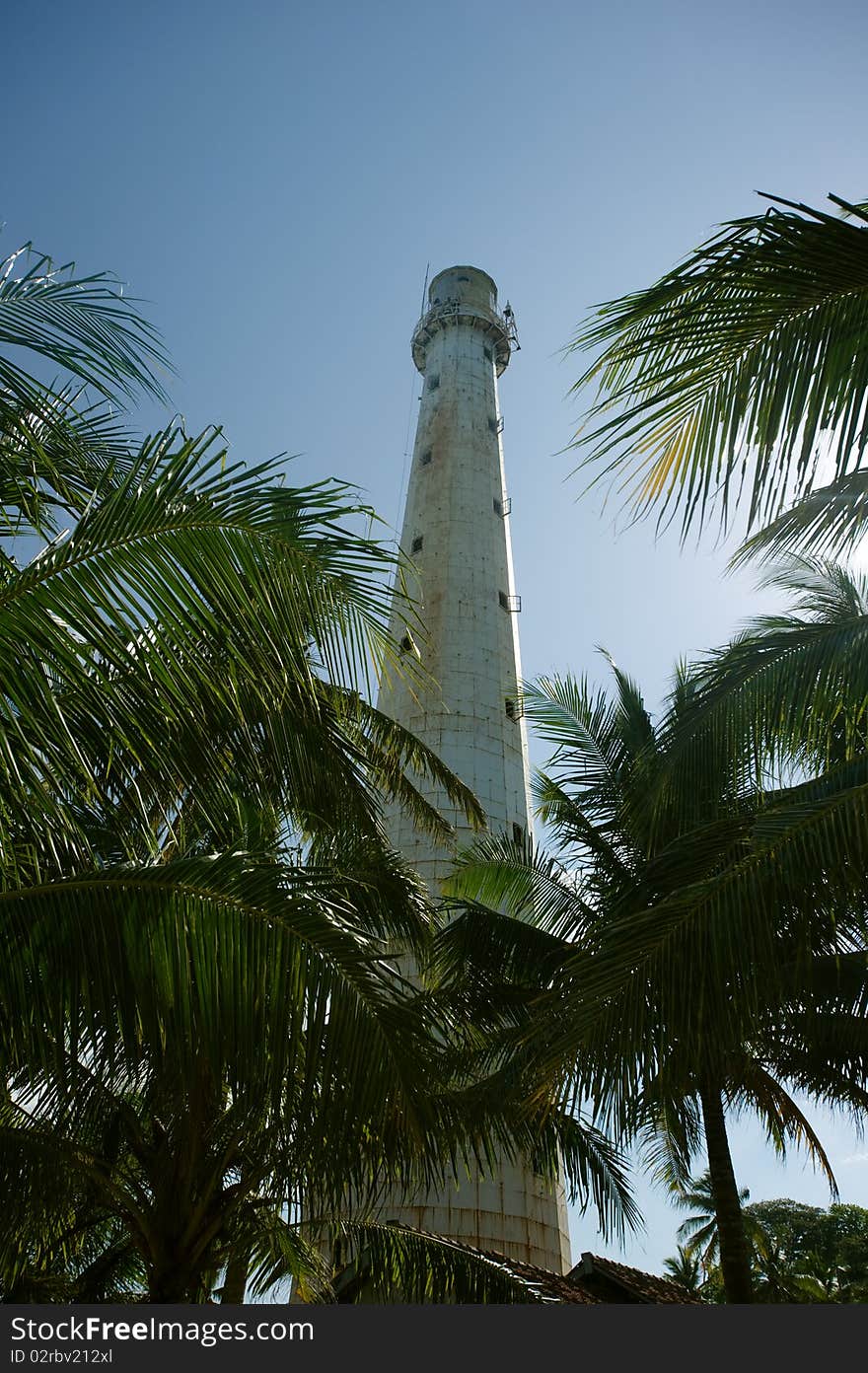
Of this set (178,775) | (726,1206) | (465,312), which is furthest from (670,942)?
(465,312)

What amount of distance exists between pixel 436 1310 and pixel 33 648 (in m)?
4.08

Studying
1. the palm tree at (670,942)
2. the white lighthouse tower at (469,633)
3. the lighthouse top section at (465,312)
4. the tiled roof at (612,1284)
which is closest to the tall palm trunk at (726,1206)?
the palm tree at (670,942)

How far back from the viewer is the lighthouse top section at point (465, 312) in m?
30.3

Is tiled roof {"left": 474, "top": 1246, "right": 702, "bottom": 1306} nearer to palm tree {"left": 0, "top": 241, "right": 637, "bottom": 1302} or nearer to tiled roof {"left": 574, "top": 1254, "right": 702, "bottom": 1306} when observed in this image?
tiled roof {"left": 574, "top": 1254, "right": 702, "bottom": 1306}

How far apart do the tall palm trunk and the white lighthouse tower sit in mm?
6941

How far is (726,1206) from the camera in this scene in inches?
357

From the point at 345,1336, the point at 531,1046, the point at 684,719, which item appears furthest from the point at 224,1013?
the point at 531,1046

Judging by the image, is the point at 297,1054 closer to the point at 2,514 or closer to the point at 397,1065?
the point at 397,1065

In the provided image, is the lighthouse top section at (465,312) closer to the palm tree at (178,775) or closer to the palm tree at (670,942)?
the palm tree at (670,942)

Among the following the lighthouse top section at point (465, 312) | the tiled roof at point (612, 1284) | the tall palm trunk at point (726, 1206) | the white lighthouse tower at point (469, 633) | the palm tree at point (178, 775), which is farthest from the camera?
the lighthouse top section at point (465, 312)

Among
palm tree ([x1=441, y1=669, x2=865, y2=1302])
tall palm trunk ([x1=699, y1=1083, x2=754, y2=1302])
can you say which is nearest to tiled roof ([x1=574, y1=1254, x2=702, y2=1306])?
palm tree ([x1=441, y1=669, x2=865, y2=1302])

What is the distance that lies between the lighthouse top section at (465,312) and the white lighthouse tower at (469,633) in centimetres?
6

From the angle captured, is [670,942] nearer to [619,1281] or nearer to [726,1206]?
[726,1206]

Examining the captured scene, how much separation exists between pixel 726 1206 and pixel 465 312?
26480 mm
